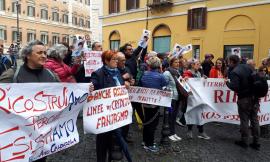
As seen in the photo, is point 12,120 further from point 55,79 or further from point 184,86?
point 184,86

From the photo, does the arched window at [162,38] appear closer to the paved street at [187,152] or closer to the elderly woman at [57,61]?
the paved street at [187,152]

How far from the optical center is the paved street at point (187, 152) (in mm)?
6102

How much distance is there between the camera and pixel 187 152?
655 cm

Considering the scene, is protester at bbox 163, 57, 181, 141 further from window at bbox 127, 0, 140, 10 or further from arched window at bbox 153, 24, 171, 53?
window at bbox 127, 0, 140, 10

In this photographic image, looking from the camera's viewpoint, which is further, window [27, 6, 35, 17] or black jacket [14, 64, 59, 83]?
window [27, 6, 35, 17]

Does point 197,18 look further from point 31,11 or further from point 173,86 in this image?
point 31,11

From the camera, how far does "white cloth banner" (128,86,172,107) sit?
6461 mm

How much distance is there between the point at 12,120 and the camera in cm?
374

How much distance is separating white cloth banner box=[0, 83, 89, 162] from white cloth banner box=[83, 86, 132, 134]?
0.28m

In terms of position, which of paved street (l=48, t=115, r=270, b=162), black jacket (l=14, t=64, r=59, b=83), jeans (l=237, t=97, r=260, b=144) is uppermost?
black jacket (l=14, t=64, r=59, b=83)

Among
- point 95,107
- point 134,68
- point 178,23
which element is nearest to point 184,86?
point 134,68

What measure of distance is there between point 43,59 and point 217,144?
4.43 metres

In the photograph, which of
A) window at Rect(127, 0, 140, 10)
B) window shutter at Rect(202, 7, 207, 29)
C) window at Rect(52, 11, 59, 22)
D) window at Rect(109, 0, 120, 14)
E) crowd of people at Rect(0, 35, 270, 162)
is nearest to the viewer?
crowd of people at Rect(0, 35, 270, 162)

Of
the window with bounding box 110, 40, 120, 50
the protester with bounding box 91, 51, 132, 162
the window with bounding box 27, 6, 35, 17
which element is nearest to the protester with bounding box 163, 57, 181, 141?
the protester with bounding box 91, 51, 132, 162
